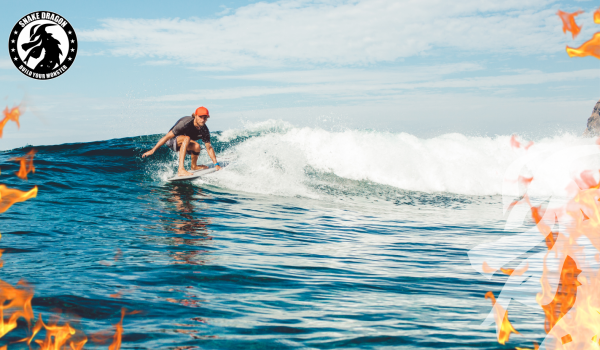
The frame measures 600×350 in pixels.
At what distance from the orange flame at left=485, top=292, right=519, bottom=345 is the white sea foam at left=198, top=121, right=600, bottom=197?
844cm

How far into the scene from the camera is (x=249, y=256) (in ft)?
18.9

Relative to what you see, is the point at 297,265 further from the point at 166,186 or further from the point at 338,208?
the point at 166,186

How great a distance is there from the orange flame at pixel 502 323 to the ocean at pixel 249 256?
0.19 ft

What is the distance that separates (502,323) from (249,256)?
3.23 m

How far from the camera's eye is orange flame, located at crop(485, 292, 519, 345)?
130 inches

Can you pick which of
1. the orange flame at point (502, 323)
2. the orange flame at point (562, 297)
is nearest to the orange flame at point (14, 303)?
the orange flame at point (502, 323)

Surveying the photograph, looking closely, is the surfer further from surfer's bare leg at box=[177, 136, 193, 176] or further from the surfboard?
the surfboard

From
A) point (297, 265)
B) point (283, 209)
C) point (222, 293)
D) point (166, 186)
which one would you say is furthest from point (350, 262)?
point (166, 186)

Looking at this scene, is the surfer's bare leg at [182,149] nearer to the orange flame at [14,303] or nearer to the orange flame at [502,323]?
the orange flame at [14,303]

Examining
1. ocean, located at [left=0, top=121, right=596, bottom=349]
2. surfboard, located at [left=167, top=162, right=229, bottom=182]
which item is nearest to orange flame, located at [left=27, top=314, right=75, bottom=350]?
ocean, located at [left=0, top=121, right=596, bottom=349]

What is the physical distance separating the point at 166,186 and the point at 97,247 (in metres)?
5.81

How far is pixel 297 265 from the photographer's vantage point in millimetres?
5477
